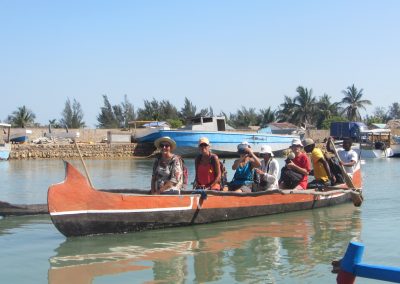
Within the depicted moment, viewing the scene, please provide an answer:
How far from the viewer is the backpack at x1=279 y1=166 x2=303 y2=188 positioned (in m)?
12.8

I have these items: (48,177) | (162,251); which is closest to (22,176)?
(48,177)

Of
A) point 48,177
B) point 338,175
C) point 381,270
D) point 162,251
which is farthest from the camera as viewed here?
point 48,177

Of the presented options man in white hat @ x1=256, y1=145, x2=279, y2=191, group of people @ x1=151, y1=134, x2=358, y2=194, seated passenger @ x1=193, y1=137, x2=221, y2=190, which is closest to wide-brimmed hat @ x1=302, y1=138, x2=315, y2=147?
group of people @ x1=151, y1=134, x2=358, y2=194

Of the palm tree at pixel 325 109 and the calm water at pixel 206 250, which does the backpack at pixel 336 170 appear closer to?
the calm water at pixel 206 250

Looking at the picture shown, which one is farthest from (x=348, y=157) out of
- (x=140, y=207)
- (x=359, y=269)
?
(x=359, y=269)

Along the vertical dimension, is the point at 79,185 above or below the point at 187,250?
above

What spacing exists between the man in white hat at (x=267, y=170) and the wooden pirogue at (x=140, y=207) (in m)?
0.22

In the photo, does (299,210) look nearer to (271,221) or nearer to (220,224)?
(271,221)

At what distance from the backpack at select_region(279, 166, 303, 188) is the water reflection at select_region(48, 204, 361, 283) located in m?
1.46

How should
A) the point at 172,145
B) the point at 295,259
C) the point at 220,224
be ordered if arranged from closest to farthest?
the point at 295,259
the point at 172,145
the point at 220,224

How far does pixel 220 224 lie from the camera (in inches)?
437

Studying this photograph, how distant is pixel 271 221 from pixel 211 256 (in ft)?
11.3

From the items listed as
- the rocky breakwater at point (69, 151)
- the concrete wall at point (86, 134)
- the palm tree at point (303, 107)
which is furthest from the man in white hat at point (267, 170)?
the palm tree at point (303, 107)

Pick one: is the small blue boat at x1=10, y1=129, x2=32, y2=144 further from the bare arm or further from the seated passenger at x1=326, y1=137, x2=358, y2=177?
the bare arm
